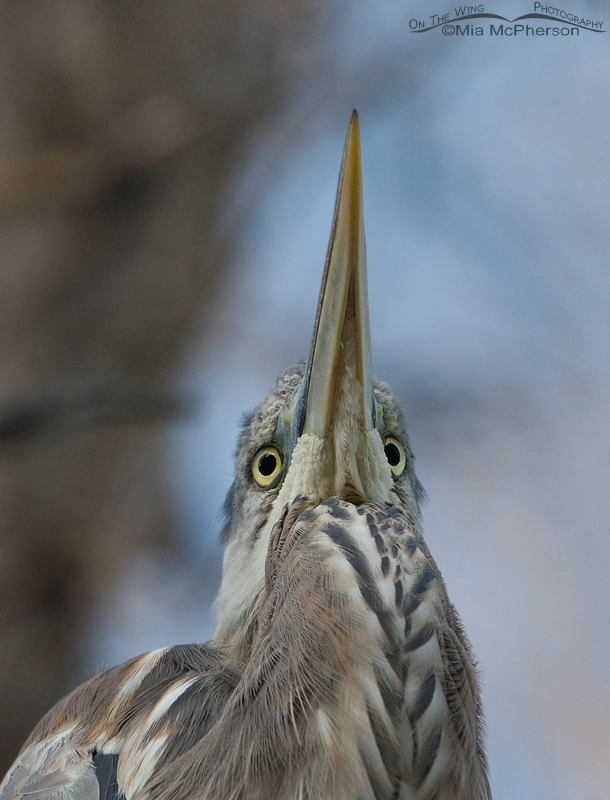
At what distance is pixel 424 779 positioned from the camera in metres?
0.85

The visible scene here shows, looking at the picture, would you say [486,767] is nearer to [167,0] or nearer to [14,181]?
[14,181]

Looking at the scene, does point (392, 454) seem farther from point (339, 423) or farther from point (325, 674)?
point (325, 674)

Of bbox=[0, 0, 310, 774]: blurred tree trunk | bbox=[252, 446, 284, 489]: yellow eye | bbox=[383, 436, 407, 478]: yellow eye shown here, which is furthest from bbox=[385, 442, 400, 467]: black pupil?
bbox=[0, 0, 310, 774]: blurred tree trunk

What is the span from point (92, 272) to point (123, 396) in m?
0.39

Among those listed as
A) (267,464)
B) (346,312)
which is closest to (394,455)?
(267,464)

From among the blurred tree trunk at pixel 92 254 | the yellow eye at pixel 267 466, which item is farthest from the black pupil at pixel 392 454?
the blurred tree trunk at pixel 92 254

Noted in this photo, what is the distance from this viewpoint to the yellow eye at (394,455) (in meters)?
1.41

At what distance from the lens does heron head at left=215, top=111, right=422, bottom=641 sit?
1.09m

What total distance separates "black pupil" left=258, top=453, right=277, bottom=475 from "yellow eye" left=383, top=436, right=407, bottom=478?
245 millimetres

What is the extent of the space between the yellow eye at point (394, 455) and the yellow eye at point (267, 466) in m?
0.23

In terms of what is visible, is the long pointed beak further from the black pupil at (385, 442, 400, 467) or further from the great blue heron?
the black pupil at (385, 442, 400, 467)

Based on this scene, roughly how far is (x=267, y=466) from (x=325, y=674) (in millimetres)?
695

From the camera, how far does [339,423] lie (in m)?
1.18

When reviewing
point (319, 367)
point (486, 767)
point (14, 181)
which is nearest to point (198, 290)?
point (14, 181)
